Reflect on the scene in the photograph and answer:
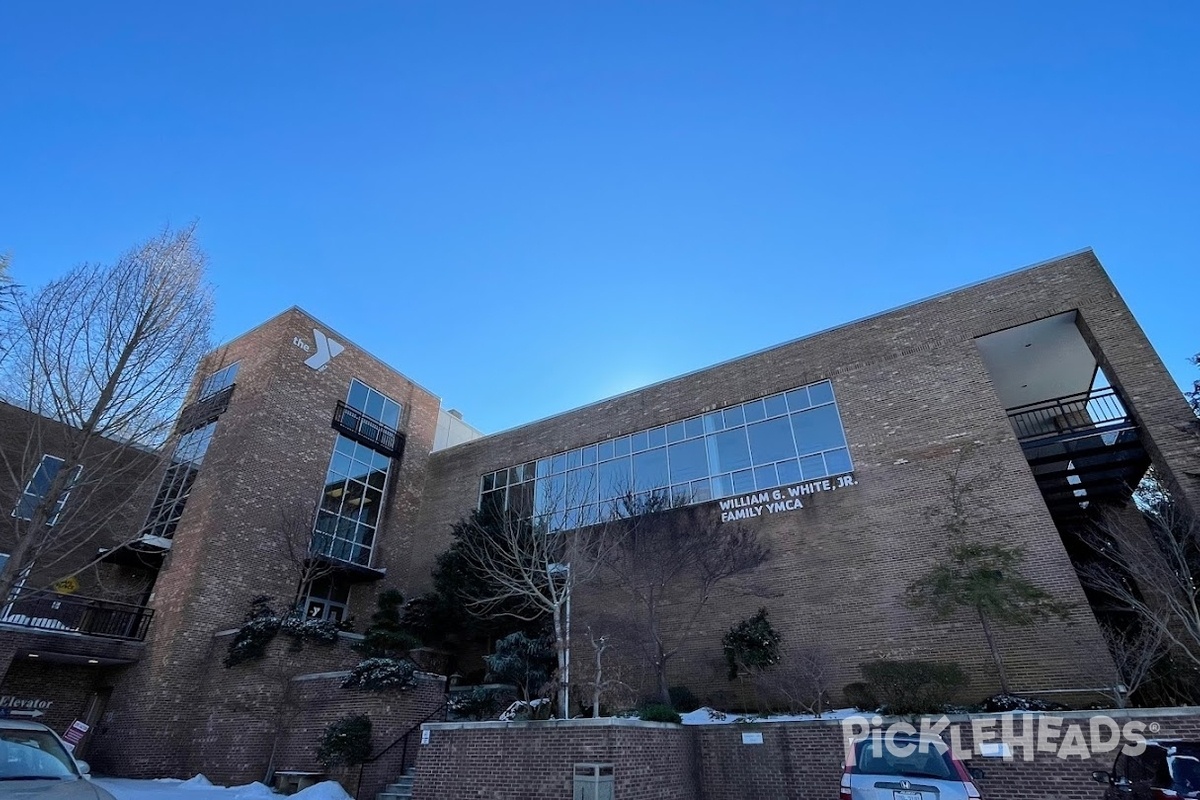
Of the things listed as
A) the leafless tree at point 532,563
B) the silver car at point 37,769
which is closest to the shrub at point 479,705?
the leafless tree at point 532,563

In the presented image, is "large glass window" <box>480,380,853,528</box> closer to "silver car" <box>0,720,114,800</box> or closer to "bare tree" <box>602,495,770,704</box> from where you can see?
"bare tree" <box>602,495,770,704</box>

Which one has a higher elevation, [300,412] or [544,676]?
[300,412]

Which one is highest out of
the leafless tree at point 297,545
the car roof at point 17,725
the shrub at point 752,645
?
the leafless tree at point 297,545

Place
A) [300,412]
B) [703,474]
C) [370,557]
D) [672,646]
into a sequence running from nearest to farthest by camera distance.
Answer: [672,646] → [703,474] → [300,412] → [370,557]

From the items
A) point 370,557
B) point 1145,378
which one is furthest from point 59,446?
point 1145,378

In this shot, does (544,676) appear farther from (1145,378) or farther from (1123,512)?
(1145,378)

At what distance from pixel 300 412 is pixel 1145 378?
2446 cm

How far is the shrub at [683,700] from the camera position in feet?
48.9

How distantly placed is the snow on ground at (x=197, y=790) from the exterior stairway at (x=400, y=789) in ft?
2.39

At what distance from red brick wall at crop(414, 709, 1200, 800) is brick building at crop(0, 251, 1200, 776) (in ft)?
16.2

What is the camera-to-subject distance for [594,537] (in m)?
17.1

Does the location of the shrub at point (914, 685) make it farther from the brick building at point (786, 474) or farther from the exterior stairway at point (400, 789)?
the exterior stairway at point (400, 789)

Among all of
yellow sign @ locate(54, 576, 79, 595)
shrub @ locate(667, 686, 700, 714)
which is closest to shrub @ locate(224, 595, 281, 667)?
yellow sign @ locate(54, 576, 79, 595)

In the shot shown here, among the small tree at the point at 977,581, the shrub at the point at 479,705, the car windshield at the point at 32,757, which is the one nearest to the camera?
the car windshield at the point at 32,757
